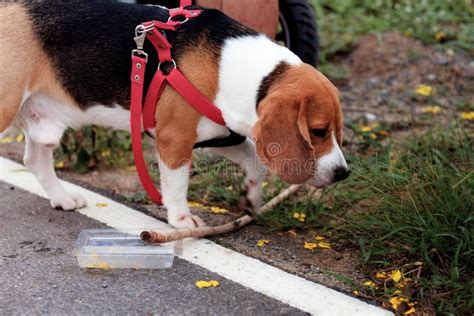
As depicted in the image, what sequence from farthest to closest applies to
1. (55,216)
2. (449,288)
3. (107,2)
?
1. (55,216)
2. (107,2)
3. (449,288)

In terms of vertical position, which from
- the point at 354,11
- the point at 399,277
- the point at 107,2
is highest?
the point at 107,2

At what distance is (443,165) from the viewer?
4.31 meters

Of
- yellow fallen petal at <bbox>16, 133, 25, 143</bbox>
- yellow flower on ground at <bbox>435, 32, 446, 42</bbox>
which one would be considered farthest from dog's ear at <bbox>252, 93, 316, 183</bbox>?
yellow flower on ground at <bbox>435, 32, 446, 42</bbox>

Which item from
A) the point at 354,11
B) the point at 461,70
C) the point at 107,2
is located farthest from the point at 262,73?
the point at 354,11

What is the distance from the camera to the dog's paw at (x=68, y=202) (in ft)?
13.7

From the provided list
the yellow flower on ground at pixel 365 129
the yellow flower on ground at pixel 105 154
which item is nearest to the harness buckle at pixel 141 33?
the yellow flower on ground at pixel 105 154

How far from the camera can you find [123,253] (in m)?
3.54

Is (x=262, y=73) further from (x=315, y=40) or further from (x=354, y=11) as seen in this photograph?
(x=354, y=11)

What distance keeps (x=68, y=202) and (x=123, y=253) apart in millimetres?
788

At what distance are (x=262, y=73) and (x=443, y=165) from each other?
139 centimetres

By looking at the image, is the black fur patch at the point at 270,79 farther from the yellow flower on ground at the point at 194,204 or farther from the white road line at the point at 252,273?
the yellow flower on ground at the point at 194,204

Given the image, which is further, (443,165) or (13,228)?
(443,165)

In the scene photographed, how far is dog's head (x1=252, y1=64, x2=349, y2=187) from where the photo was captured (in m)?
3.37

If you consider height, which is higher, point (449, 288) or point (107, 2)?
point (107, 2)
